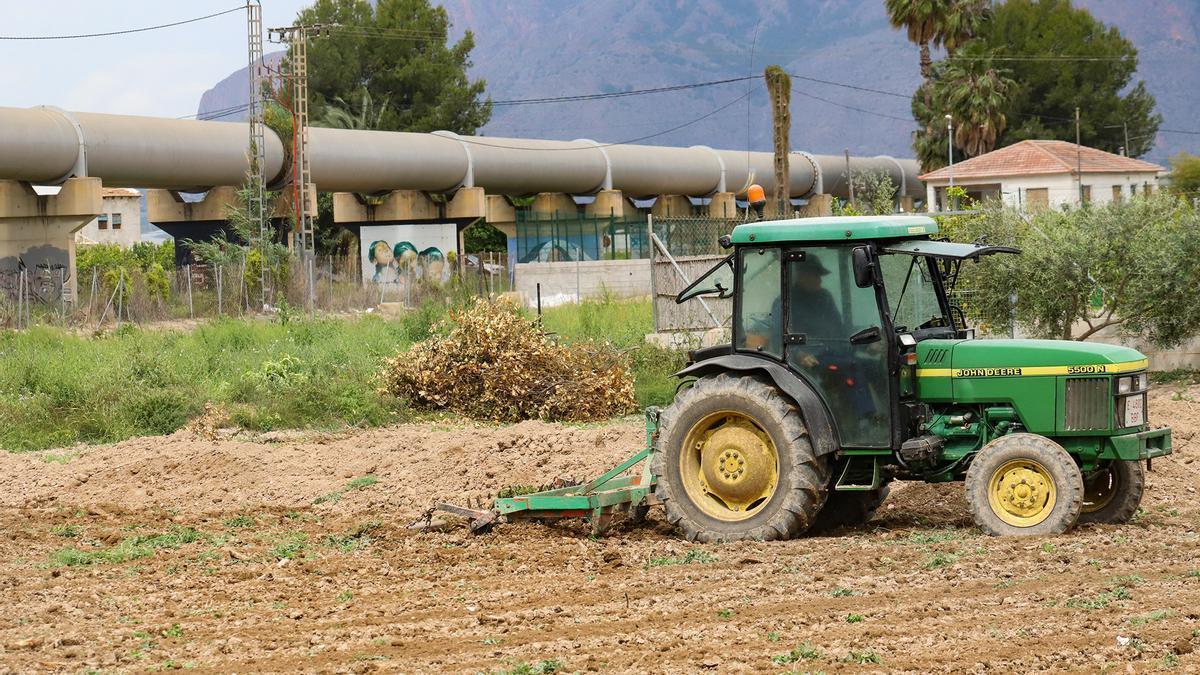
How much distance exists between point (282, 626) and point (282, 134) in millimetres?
33465

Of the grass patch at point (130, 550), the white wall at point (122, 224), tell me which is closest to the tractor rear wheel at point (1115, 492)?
the grass patch at point (130, 550)

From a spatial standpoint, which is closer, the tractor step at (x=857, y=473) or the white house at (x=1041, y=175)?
the tractor step at (x=857, y=473)

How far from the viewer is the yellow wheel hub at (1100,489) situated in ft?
32.3

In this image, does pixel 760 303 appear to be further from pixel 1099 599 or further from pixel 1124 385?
pixel 1099 599

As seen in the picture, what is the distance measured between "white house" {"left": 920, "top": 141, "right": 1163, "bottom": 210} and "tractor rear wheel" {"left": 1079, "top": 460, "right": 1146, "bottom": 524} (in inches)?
1466

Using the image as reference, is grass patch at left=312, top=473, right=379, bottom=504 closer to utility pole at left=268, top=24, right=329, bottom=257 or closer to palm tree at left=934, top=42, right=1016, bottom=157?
utility pole at left=268, top=24, right=329, bottom=257

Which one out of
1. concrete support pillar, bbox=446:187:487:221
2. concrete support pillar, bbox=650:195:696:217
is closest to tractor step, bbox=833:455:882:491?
concrete support pillar, bbox=446:187:487:221

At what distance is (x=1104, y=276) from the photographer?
762 inches

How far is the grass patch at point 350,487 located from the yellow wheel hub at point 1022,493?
601 centimetres

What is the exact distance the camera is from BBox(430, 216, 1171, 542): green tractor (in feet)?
30.9

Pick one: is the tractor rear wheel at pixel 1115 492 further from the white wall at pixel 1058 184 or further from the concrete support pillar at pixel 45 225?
the white wall at pixel 1058 184

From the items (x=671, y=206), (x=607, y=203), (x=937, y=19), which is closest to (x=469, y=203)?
(x=607, y=203)

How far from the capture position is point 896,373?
9500 mm

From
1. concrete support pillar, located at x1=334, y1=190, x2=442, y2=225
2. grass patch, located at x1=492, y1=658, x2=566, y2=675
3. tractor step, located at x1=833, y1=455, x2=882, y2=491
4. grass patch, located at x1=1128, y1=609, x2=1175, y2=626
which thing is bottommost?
grass patch, located at x1=492, y1=658, x2=566, y2=675
